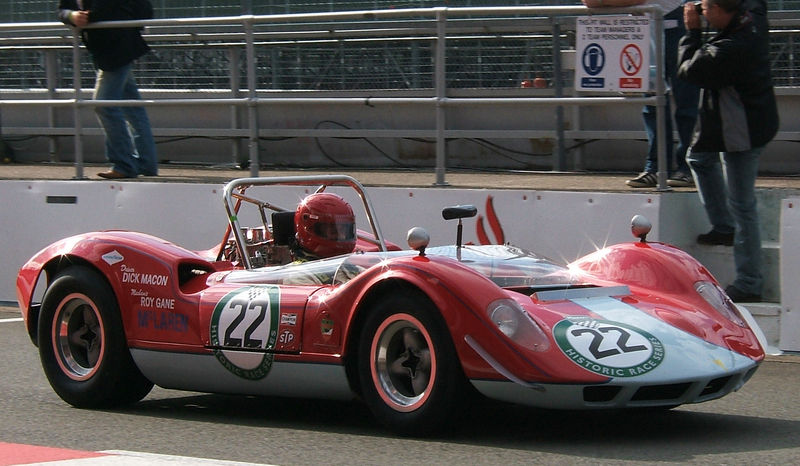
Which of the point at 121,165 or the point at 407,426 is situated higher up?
the point at 121,165

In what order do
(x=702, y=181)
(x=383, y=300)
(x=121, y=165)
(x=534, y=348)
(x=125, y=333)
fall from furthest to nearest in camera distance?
1. (x=121, y=165)
2. (x=702, y=181)
3. (x=125, y=333)
4. (x=383, y=300)
5. (x=534, y=348)

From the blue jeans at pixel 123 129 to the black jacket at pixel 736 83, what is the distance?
4.51 metres

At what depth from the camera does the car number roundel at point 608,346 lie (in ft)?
16.3

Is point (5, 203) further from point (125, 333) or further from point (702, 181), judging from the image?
point (702, 181)

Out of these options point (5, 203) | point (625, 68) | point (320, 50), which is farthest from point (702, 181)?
point (5, 203)

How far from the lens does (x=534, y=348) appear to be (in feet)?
16.4

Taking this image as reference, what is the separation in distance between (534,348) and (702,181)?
3.57 m

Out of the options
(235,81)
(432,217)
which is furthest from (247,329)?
(235,81)

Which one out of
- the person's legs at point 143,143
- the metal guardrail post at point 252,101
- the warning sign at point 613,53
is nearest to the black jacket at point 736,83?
the warning sign at point 613,53

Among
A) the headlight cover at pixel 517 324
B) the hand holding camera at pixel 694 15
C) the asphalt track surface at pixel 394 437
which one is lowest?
the asphalt track surface at pixel 394 437

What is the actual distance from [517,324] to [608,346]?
0.37 meters

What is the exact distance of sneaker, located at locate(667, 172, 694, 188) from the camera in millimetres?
8715

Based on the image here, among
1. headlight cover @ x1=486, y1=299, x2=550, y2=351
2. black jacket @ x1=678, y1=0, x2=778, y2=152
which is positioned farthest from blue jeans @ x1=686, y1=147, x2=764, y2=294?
headlight cover @ x1=486, y1=299, x2=550, y2=351

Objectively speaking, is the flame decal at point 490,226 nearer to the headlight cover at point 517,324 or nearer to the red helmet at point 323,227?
the red helmet at point 323,227
